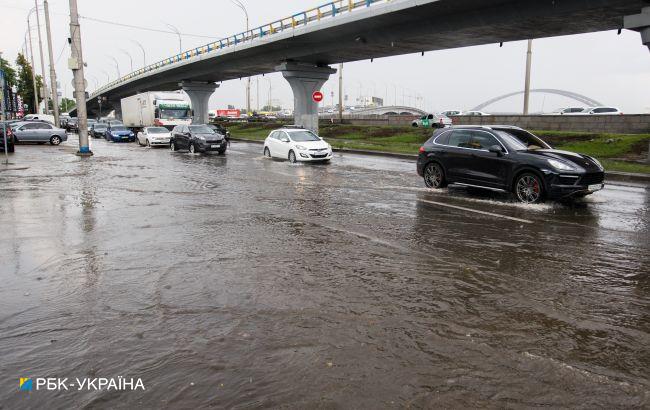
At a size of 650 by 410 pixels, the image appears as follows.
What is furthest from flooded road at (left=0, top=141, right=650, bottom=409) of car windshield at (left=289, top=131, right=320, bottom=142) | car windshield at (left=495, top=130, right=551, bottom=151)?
car windshield at (left=289, top=131, right=320, bottom=142)

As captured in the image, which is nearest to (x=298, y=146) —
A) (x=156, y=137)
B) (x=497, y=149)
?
(x=497, y=149)

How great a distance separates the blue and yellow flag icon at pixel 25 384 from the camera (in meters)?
3.33

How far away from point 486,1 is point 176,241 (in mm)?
20100

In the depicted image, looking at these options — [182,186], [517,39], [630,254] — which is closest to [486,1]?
[517,39]

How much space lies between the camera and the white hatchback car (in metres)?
20.7

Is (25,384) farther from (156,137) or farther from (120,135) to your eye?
(120,135)

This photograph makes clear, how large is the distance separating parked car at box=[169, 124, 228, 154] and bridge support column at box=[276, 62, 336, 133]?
41.2 feet

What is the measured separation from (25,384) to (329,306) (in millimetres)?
2510

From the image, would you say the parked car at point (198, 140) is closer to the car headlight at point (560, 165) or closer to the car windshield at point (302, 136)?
the car windshield at point (302, 136)

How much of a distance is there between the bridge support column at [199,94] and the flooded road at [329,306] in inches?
2039

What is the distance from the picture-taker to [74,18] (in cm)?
2475

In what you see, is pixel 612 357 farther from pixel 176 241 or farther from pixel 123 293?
pixel 176 241
